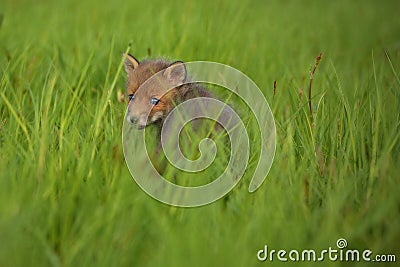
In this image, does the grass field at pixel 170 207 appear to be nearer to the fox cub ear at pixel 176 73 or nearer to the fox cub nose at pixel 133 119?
the fox cub nose at pixel 133 119

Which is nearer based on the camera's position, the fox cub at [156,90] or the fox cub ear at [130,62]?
Result: the fox cub at [156,90]

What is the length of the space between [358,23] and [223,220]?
Answer: 650 cm

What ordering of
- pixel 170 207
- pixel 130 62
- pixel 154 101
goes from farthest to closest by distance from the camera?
pixel 130 62, pixel 154 101, pixel 170 207

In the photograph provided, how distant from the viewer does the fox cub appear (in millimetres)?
3811

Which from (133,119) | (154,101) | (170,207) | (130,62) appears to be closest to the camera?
(170,207)

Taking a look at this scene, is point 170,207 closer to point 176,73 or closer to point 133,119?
point 133,119

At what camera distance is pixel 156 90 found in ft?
12.8

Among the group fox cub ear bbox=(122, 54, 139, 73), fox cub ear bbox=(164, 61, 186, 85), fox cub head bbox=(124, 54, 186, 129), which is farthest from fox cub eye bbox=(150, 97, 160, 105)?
fox cub ear bbox=(122, 54, 139, 73)

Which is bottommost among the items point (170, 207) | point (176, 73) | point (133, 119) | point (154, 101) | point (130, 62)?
point (170, 207)

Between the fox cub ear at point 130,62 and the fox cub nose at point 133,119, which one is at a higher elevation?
the fox cub ear at point 130,62

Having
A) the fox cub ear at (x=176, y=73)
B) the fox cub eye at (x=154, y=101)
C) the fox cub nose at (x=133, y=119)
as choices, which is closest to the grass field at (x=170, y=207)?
the fox cub nose at (x=133, y=119)

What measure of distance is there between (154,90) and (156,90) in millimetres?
14

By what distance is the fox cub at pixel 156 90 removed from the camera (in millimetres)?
3811

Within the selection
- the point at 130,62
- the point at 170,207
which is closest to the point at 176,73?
the point at 130,62
